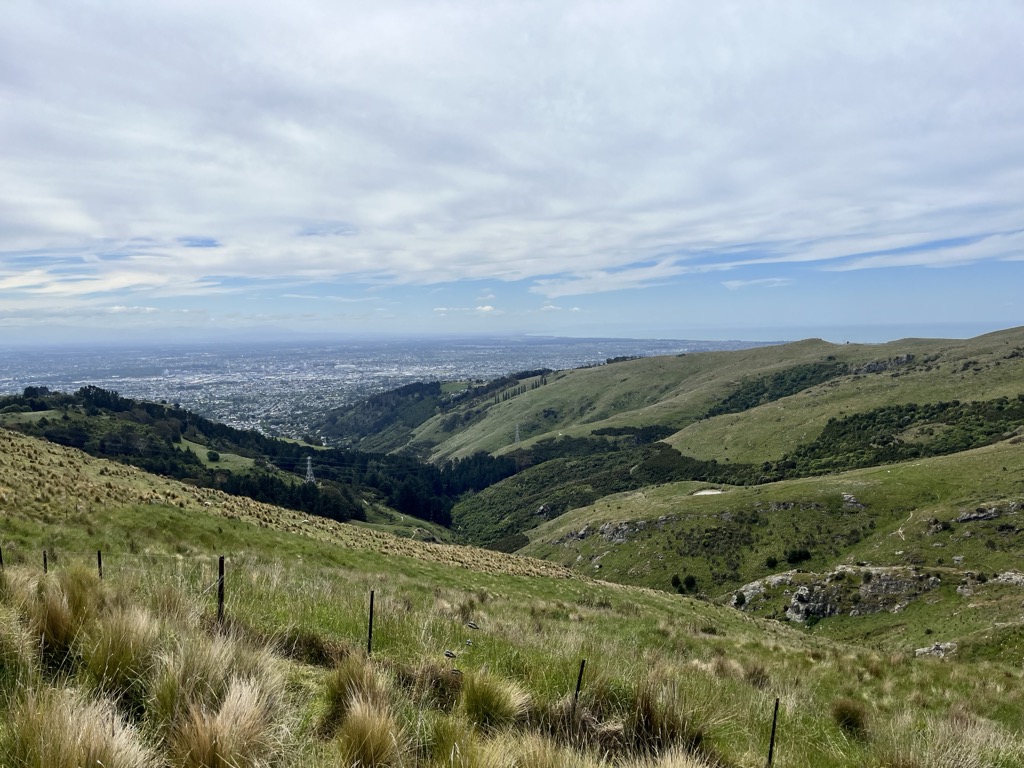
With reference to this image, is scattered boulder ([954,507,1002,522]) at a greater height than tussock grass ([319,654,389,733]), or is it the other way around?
tussock grass ([319,654,389,733])

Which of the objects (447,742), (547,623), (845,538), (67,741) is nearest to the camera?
(67,741)

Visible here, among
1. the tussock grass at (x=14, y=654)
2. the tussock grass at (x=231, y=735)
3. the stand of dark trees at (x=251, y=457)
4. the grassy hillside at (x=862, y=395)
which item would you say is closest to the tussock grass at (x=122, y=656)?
the tussock grass at (x=14, y=654)

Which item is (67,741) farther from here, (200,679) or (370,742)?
(370,742)

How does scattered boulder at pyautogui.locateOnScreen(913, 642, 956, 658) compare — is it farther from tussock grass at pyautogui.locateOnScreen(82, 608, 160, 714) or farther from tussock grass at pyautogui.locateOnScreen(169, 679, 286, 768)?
tussock grass at pyautogui.locateOnScreen(82, 608, 160, 714)

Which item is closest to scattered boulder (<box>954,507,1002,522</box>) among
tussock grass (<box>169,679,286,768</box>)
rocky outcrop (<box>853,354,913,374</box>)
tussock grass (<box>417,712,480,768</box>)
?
tussock grass (<box>417,712,480,768</box>)

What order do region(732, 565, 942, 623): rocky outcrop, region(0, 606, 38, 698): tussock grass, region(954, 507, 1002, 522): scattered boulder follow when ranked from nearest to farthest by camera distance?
region(0, 606, 38, 698): tussock grass < region(732, 565, 942, 623): rocky outcrop < region(954, 507, 1002, 522): scattered boulder

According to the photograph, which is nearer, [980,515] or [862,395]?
[980,515]

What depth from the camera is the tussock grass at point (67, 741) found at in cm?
254

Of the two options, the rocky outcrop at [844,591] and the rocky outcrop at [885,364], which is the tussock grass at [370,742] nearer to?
the rocky outcrop at [844,591]

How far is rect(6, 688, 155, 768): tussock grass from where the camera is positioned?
2543 millimetres

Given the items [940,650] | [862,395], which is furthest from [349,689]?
[862,395]

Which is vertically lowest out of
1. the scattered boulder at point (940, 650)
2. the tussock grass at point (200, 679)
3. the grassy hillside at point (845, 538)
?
the grassy hillside at point (845, 538)

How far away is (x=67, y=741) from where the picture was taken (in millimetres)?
2578

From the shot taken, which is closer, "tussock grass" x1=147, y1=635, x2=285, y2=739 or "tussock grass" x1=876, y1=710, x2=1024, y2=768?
"tussock grass" x1=147, y1=635, x2=285, y2=739
